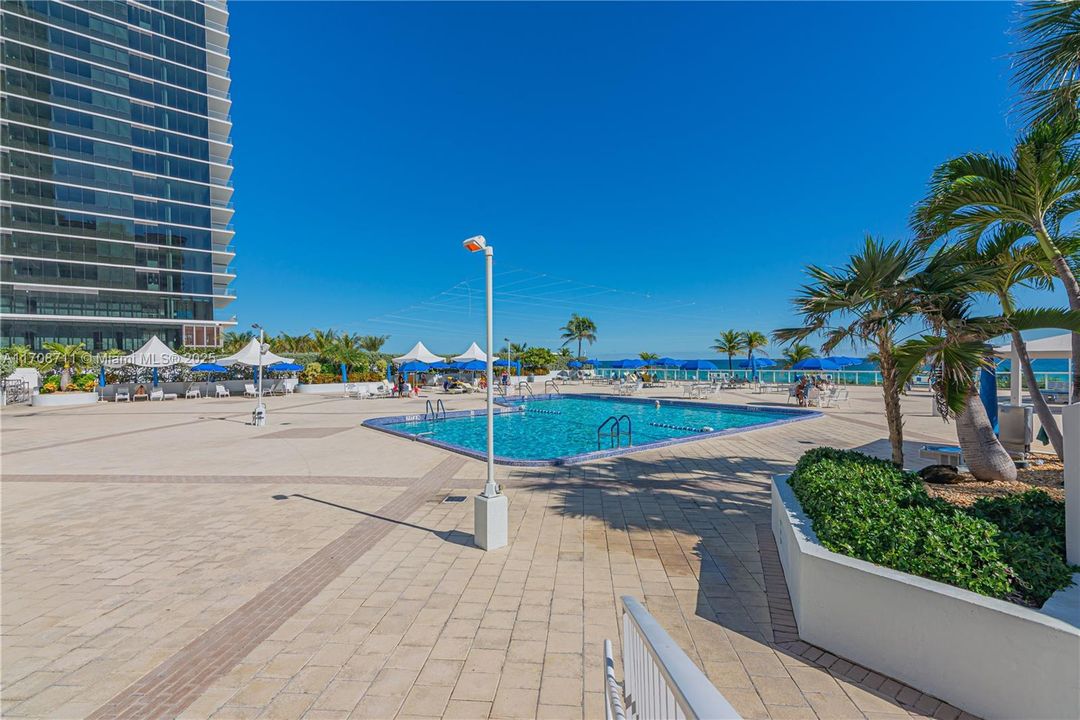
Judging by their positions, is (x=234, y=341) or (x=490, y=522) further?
(x=234, y=341)

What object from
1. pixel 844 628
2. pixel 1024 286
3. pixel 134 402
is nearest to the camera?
pixel 844 628

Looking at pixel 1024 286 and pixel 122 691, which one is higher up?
pixel 1024 286

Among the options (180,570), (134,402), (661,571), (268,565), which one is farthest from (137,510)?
(134,402)

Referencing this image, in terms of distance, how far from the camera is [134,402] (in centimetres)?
2220

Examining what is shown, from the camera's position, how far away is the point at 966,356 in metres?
4.79

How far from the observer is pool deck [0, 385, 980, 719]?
2.69m

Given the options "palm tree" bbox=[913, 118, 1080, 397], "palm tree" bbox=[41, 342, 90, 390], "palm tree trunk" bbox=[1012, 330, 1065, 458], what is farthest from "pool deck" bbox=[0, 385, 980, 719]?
"palm tree" bbox=[41, 342, 90, 390]

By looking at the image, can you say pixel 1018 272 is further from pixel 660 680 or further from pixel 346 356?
pixel 346 356

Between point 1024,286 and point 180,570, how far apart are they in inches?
433

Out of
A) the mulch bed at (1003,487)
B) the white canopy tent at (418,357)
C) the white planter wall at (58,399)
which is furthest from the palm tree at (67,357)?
the mulch bed at (1003,487)

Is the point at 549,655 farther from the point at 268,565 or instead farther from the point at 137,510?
the point at 137,510

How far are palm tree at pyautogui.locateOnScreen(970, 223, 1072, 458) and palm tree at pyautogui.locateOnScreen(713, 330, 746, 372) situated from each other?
3364 centimetres

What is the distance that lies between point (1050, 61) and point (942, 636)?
572cm

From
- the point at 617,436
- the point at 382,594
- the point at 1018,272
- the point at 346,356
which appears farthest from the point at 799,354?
the point at 382,594
